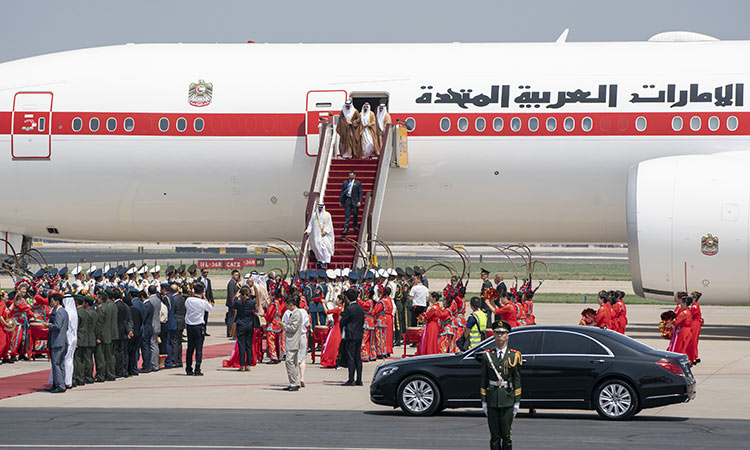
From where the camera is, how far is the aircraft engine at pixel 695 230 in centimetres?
2461

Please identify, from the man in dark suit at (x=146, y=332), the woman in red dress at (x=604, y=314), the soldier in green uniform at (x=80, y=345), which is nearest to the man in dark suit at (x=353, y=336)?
the man in dark suit at (x=146, y=332)

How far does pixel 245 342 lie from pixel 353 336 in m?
2.98

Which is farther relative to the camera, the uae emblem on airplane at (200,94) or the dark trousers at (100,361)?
the uae emblem on airplane at (200,94)

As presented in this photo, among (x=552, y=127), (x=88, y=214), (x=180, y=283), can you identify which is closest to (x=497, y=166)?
(x=552, y=127)

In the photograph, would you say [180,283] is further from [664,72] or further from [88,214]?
[664,72]

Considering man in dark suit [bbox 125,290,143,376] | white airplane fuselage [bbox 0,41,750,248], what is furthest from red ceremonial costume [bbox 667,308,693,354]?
man in dark suit [bbox 125,290,143,376]

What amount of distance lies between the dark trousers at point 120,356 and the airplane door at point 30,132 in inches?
375

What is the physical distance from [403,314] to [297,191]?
461 cm

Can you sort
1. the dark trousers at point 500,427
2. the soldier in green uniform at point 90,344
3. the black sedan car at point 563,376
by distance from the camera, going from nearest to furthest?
the dark trousers at point 500,427 → the black sedan car at point 563,376 → the soldier in green uniform at point 90,344

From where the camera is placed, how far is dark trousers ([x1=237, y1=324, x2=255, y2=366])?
822 inches

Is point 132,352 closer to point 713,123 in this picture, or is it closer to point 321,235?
point 321,235

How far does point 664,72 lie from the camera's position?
87.7ft

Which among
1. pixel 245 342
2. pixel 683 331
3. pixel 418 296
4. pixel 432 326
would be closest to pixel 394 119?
pixel 418 296

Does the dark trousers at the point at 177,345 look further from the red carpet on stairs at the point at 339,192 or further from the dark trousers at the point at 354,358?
the red carpet on stairs at the point at 339,192
